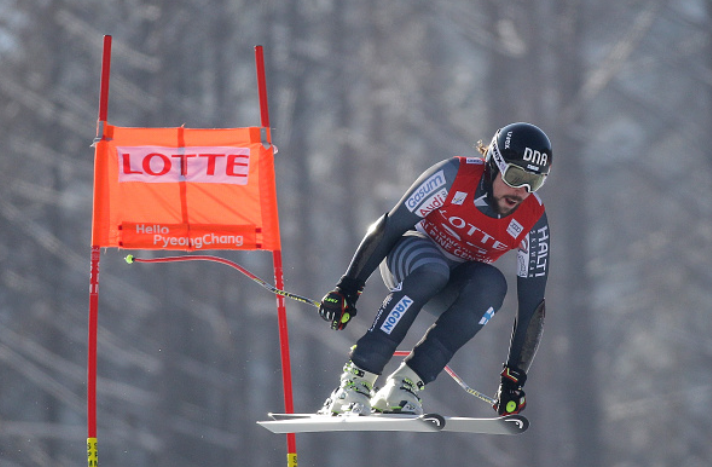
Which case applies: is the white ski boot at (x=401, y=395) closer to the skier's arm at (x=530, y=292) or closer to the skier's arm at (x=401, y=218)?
the skier's arm at (x=401, y=218)

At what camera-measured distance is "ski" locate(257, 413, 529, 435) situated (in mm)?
4387

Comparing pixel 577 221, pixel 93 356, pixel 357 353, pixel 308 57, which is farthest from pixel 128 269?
pixel 357 353

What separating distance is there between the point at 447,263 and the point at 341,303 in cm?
54

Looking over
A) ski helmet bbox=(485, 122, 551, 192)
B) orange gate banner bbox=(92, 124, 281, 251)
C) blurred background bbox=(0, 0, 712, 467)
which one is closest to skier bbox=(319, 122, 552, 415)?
ski helmet bbox=(485, 122, 551, 192)

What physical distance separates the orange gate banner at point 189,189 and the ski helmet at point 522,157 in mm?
1709

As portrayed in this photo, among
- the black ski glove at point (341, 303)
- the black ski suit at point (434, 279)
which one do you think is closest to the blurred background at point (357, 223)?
the black ski suit at point (434, 279)

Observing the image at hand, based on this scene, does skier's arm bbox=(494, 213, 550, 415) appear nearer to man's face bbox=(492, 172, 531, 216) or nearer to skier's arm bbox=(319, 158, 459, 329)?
man's face bbox=(492, 172, 531, 216)

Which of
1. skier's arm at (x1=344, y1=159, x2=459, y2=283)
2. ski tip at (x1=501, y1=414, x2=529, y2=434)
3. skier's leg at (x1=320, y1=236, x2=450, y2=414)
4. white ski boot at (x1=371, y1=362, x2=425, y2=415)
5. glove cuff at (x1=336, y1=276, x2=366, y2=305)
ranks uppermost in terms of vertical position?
skier's arm at (x1=344, y1=159, x2=459, y2=283)

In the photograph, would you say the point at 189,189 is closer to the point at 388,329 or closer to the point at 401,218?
the point at 401,218

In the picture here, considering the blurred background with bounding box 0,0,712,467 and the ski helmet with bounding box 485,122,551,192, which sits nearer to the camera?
the ski helmet with bounding box 485,122,551,192

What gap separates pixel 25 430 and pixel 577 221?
32.8 feet

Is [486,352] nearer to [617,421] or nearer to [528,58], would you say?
[617,421]

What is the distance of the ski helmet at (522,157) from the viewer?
15.0ft

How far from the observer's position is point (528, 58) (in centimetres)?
1788
